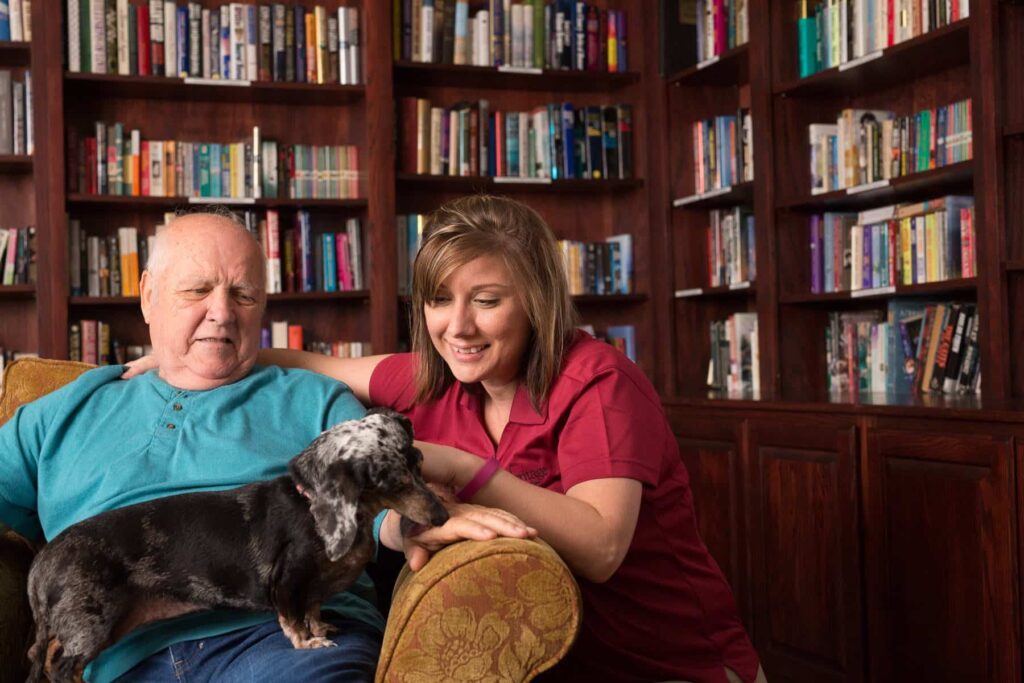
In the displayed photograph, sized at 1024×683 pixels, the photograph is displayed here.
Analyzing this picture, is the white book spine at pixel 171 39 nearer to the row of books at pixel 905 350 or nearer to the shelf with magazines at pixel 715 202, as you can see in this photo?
the shelf with magazines at pixel 715 202

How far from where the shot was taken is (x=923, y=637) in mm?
2664

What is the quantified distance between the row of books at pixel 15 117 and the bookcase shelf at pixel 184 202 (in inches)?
9.9

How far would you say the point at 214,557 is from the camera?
141 cm

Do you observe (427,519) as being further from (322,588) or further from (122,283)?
(122,283)

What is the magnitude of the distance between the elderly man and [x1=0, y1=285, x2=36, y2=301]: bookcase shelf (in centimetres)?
218

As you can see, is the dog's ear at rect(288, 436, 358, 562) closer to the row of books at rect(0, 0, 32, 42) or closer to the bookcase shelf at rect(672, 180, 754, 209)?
the bookcase shelf at rect(672, 180, 754, 209)

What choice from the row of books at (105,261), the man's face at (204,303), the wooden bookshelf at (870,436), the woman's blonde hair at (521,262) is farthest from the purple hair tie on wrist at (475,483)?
the row of books at (105,261)

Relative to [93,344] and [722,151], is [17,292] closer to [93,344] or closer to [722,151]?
[93,344]

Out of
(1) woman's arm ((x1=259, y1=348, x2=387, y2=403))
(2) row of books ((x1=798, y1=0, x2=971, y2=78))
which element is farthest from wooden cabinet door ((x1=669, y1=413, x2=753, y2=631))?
(1) woman's arm ((x1=259, y1=348, x2=387, y2=403))

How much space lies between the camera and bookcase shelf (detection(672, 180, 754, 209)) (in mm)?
3881

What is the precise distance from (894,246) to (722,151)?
0.91m

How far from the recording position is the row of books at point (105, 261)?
393 centimetres

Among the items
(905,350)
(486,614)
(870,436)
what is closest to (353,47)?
(905,350)

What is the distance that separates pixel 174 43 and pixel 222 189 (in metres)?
0.55
